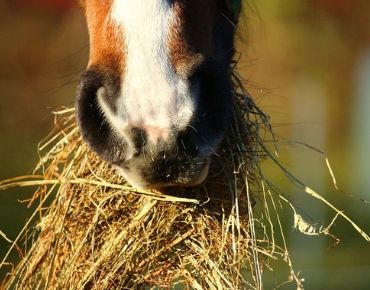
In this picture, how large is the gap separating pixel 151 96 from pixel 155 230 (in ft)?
1.53

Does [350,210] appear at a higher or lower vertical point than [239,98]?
lower

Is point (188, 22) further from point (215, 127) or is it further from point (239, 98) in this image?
point (239, 98)

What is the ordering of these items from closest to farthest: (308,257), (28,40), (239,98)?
A: (239,98)
(308,257)
(28,40)

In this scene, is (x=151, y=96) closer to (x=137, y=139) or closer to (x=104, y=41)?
(x=137, y=139)

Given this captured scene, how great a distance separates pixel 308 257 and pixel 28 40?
460cm

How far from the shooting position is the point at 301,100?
26.0 ft

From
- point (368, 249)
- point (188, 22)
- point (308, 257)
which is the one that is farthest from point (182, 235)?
point (368, 249)

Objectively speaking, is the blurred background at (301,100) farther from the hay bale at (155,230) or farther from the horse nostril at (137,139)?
the horse nostril at (137,139)

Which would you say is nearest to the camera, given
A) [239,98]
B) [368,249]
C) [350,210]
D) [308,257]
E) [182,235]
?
[182,235]

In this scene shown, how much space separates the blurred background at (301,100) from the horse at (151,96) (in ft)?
12.1

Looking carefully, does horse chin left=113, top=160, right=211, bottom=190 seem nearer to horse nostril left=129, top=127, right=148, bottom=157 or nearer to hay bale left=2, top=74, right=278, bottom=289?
horse nostril left=129, top=127, right=148, bottom=157

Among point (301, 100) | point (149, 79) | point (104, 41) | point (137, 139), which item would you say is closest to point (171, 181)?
point (137, 139)

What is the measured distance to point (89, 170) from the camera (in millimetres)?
2477

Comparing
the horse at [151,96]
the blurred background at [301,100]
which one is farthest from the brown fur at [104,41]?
the blurred background at [301,100]
